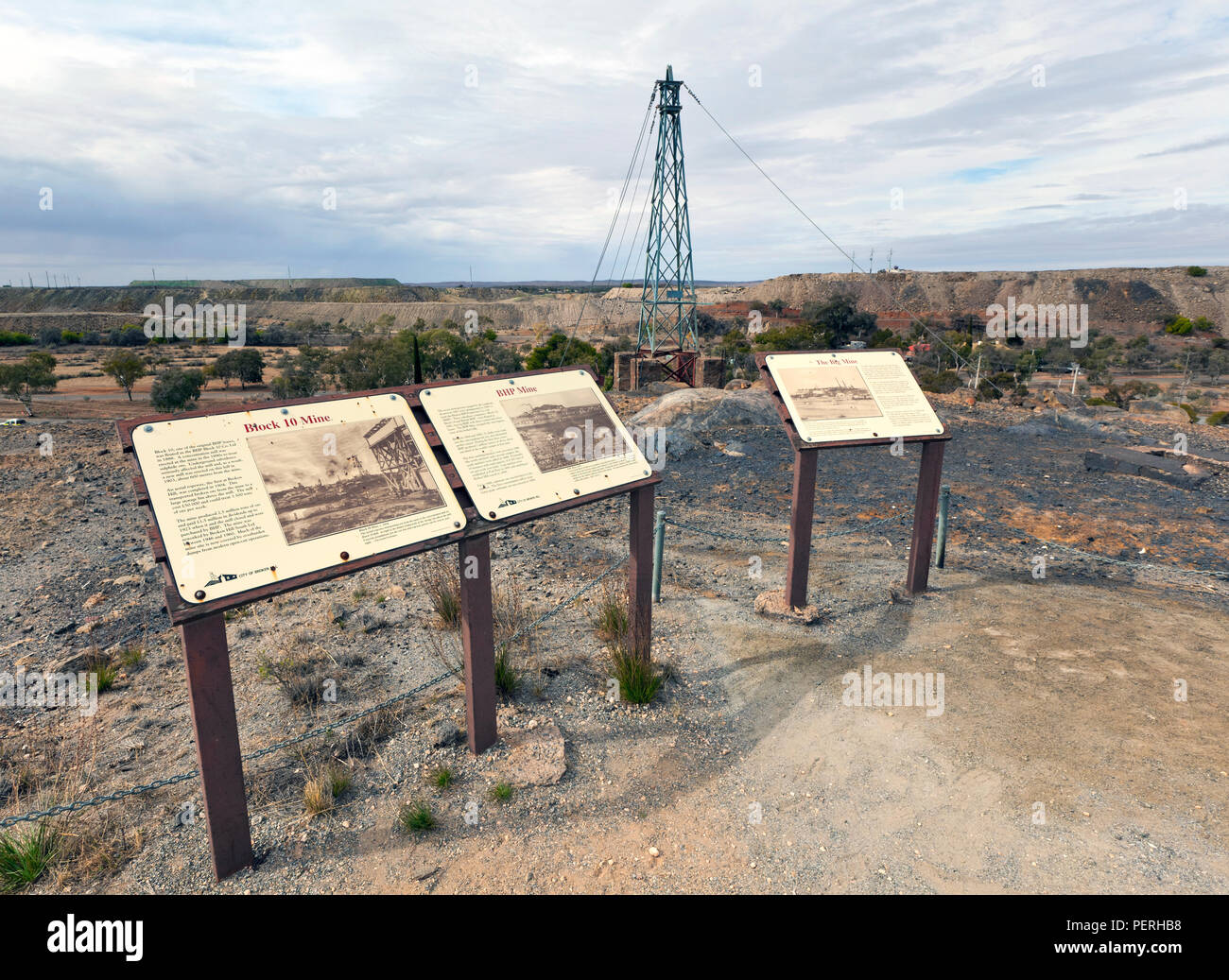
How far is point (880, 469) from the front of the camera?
11227 millimetres

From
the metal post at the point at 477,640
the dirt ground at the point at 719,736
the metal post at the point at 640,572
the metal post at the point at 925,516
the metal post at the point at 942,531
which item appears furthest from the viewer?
the metal post at the point at 942,531

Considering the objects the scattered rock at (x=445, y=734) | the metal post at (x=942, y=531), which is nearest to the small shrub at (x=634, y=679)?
the scattered rock at (x=445, y=734)

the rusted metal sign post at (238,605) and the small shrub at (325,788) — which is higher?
the rusted metal sign post at (238,605)

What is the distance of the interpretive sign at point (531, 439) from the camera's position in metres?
3.79

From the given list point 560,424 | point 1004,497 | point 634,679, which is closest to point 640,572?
point 634,679

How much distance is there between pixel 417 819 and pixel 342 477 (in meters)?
1.71

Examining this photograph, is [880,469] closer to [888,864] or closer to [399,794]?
[888,864]

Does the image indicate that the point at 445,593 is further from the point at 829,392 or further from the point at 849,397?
the point at 849,397

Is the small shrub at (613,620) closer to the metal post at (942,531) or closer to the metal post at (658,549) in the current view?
the metal post at (658,549)

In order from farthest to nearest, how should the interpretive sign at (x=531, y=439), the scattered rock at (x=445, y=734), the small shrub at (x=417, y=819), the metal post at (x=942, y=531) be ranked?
the metal post at (x=942, y=531) → the scattered rock at (x=445, y=734) → the interpretive sign at (x=531, y=439) → the small shrub at (x=417, y=819)

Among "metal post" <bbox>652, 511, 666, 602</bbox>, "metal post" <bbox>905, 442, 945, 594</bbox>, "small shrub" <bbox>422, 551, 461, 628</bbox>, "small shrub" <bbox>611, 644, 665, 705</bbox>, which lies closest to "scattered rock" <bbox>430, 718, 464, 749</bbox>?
"small shrub" <bbox>611, 644, 665, 705</bbox>

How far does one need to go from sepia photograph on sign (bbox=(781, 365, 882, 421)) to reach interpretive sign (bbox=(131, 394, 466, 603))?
10.1 feet

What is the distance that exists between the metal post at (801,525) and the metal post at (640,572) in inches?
54.0

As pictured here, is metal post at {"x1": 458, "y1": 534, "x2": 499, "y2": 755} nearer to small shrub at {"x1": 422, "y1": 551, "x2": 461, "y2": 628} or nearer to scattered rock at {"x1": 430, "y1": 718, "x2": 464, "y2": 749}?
scattered rock at {"x1": 430, "y1": 718, "x2": 464, "y2": 749}
